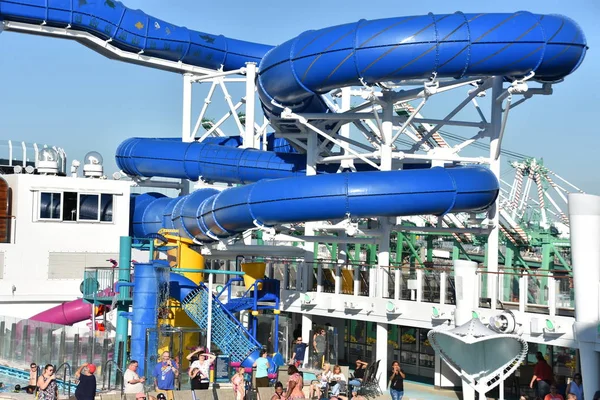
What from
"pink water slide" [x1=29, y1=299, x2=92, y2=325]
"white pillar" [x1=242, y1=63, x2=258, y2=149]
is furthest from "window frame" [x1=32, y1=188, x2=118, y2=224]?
"white pillar" [x1=242, y1=63, x2=258, y2=149]

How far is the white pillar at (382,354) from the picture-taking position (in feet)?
81.7

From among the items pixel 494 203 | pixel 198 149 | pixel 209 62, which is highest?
pixel 209 62

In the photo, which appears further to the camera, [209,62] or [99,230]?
[209,62]

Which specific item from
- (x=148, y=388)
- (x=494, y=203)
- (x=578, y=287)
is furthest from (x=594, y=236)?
(x=148, y=388)

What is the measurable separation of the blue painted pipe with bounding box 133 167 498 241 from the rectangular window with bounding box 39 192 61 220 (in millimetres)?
9795

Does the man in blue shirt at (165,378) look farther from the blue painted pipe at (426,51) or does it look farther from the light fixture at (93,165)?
the light fixture at (93,165)

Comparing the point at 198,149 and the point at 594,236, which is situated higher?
the point at 198,149

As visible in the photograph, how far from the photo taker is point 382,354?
25094mm

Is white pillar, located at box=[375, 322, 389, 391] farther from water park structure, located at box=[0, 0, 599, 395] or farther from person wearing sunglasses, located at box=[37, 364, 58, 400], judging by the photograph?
person wearing sunglasses, located at box=[37, 364, 58, 400]

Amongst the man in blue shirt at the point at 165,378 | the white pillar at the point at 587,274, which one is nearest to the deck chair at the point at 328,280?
the man in blue shirt at the point at 165,378

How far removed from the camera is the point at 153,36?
1419 inches

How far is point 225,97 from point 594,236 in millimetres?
22234

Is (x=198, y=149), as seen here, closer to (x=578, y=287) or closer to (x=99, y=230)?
(x=99, y=230)

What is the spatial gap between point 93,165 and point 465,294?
17190 mm
